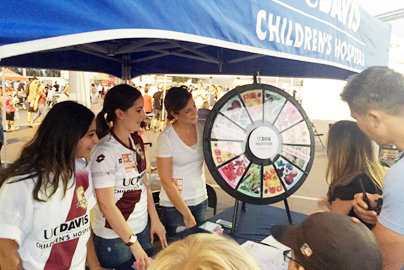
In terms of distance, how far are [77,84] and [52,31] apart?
328 cm

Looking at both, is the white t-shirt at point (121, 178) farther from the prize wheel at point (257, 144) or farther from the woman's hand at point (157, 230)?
the prize wheel at point (257, 144)

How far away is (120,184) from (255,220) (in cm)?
113

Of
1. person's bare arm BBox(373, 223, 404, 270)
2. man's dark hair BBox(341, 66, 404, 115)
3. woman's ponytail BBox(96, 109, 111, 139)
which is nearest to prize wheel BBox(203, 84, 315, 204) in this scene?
woman's ponytail BBox(96, 109, 111, 139)

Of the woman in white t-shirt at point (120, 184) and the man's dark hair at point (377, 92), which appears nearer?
the man's dark hair at point (377, 92)

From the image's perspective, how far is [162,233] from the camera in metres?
1.93

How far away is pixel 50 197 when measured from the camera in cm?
120

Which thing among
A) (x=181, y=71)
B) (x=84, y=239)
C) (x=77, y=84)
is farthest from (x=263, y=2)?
(x=77, y=84)

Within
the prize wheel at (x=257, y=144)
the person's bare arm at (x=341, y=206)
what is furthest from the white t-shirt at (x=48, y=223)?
the person's bare arm at (x=341, y=206)

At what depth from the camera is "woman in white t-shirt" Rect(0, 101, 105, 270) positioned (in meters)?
1.13

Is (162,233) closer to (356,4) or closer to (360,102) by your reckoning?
(360,102)

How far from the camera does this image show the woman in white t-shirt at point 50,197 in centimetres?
113

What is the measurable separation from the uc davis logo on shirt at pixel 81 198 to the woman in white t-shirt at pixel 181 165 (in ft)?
2.19

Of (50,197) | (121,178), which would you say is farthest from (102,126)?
(50,197)

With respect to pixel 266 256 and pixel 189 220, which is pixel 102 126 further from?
pixel 266 256
